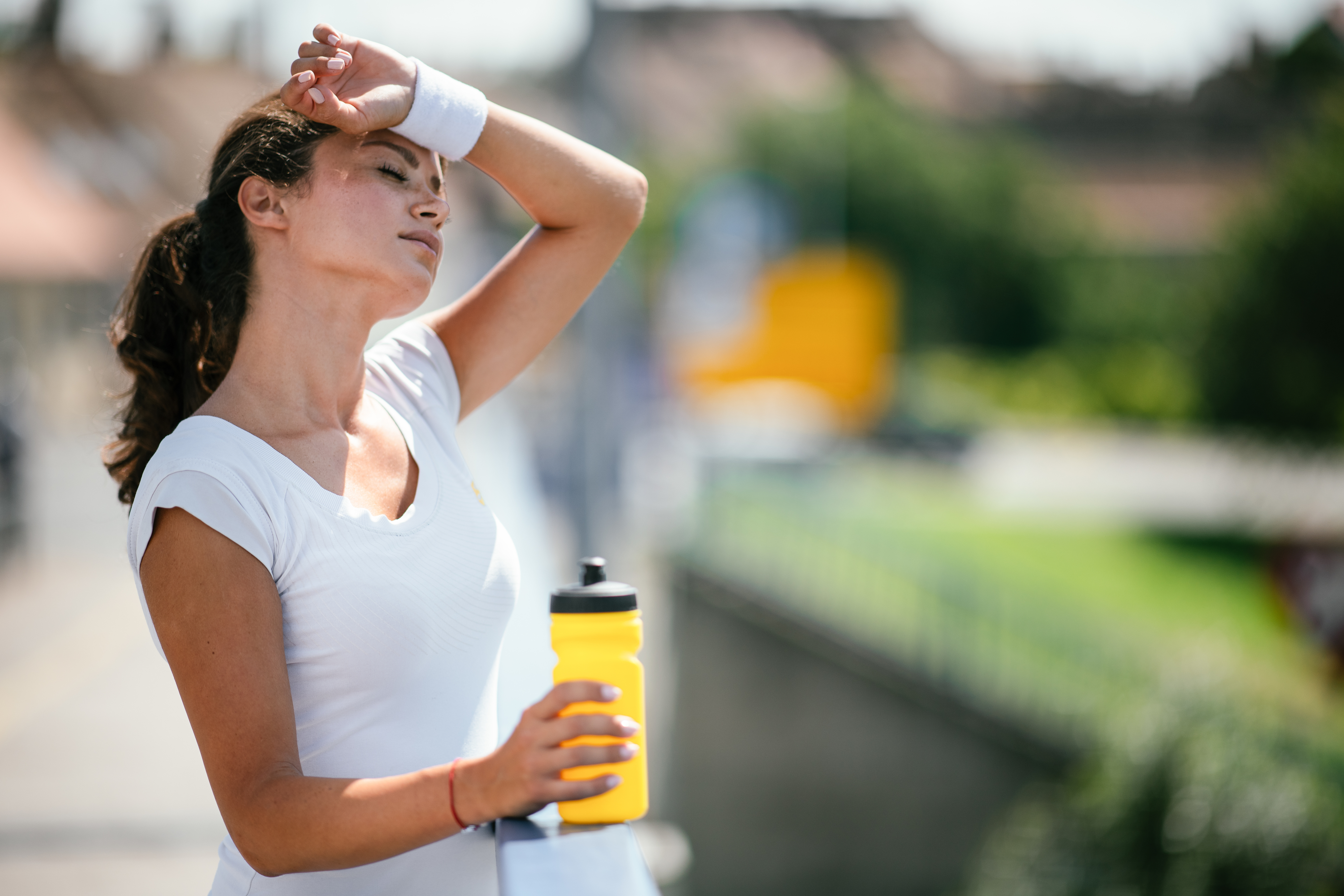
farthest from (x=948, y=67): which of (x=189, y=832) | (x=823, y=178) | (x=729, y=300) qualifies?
(x=189, y=832)

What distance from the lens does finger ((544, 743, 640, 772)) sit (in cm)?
143

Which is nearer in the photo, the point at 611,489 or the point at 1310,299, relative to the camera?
the point at 611,489

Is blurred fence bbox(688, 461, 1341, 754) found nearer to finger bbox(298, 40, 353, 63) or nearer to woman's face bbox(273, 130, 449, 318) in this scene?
woman's face bbox(273, 130, 449, 318)

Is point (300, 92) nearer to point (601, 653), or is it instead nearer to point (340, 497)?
point (340, 497)

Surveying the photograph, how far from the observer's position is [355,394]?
1941mm

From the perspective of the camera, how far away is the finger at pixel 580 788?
57.0 inches

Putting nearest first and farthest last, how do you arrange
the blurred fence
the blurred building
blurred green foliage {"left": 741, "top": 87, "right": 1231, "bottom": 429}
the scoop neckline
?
the scoop neckline → the blurred fence → the blurred building → blurred green foliage {"left": 741, "top": 87, "right": 1231, "bottom": 429}

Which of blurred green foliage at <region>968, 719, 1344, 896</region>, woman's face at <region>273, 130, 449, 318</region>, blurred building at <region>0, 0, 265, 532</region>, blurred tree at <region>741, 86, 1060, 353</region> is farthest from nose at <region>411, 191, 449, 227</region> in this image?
blurred tree at <region>741, 86, 1060, 353</region>

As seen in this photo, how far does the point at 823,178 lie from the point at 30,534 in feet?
102

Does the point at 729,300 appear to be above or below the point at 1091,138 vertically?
below

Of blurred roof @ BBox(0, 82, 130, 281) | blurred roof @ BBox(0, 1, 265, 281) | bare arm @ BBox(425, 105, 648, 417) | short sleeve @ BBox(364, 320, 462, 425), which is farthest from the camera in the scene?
blurred roof @ BBox(0, 1, 265, 281)

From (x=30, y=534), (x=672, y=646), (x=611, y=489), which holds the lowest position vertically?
(x=672, y=646)

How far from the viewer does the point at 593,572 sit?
167 cm

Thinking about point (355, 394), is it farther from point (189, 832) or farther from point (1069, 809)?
point (1069, 809)
